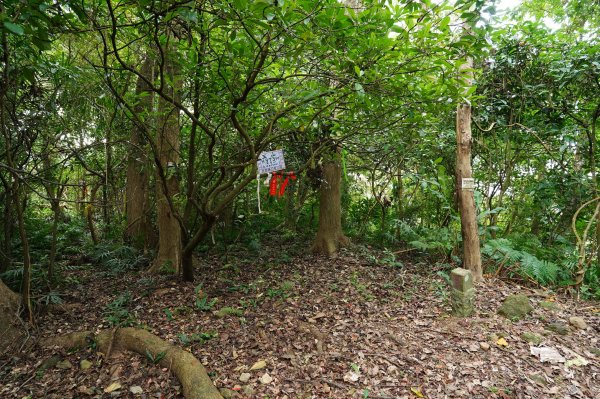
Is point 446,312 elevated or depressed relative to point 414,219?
depressed

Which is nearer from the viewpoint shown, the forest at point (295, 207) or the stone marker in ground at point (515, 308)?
the forest at point (295, 207)

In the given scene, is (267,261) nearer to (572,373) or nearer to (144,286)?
(144,286)

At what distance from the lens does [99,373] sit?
8.90 feet

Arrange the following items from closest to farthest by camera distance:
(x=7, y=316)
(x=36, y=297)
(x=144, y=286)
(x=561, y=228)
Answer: (x=7, y=316), (x=36, y=297), (x=144, y=286), (x=561, y=228)

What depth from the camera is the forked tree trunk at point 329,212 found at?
17.0 feet

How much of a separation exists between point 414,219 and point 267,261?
10.4ft

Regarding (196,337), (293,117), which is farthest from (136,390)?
(293,117)

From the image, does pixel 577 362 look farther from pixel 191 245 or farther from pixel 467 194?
pixel 191 245

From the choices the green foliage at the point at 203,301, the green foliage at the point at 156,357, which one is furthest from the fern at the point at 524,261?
the green foliage at the point at 156,357

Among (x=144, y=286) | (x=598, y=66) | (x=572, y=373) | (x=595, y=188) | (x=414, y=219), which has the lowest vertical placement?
(x=572, y=373)

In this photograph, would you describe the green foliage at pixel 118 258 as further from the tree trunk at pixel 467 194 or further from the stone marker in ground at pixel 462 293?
the tree trunk at pixel 467 194

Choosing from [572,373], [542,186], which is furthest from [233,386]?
[542,186]

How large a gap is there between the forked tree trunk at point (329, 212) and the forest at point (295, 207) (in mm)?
45

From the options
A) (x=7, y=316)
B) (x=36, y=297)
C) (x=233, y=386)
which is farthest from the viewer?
(x=36, y=297)
